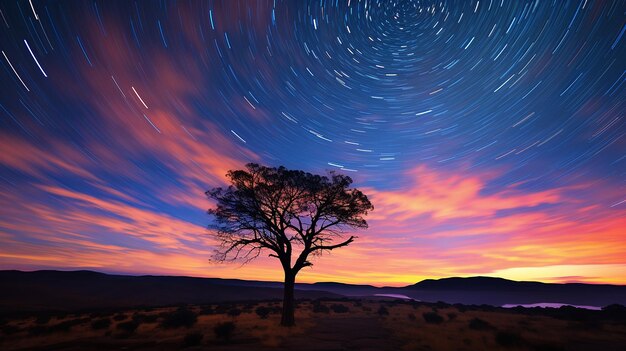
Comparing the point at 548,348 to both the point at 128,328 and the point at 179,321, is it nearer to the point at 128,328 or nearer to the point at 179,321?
the point at 179,321

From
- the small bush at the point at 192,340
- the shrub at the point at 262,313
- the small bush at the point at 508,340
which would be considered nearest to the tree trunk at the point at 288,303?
the small bush at the point at 192,340

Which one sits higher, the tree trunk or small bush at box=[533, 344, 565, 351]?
the tree trunk

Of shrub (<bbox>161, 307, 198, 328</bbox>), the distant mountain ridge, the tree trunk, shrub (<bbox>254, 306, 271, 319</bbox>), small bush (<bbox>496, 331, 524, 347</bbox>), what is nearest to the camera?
small bush (<bbox>496, 331, 524, 347</bbox>)

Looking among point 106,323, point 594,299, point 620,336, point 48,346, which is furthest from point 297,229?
point 594,299

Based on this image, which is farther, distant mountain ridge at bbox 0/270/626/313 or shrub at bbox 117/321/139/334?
distant mountain ridge at bbox 0/270/626/313

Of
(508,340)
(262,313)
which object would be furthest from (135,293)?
(508,340)

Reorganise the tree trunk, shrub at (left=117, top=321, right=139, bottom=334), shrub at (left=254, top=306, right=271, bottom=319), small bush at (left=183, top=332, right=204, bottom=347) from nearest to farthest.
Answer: small bush at (left=183, top=332, right=204, bottom=347) < shrub at (left=117, top=321, right=139, bottom=334) < the tree trunk < shrub at (left=254, top=306, right=271, bottom=319)

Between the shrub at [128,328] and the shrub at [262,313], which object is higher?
the shrub at [128,328]

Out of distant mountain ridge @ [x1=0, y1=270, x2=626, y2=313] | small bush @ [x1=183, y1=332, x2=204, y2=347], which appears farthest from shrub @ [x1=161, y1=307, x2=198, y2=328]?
distant mountain ridge @ [x1=0, y1=270, x2=626, y2=313]

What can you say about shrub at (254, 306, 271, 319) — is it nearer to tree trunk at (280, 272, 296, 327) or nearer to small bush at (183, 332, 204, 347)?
tree trunk at (280, 272, 296, 327)

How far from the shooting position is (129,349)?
15203 millimetres

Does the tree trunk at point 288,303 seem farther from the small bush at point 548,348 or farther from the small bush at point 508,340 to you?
the small bush at point 548,348

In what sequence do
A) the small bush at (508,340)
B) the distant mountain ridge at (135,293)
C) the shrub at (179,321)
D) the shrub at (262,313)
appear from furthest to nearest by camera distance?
the distant mountain ridge at (135,293), the shrub at (262,313), the shrub at (179,321), the small bush at (508,340)

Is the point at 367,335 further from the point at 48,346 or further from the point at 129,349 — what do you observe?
the point at 48,346
